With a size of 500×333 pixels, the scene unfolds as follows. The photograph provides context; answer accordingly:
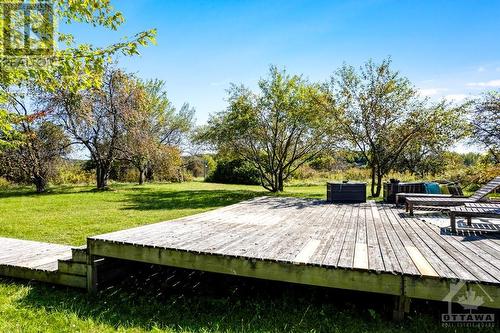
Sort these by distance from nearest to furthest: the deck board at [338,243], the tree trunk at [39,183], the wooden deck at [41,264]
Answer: the deck board at [338,243], the wooden deck at [41,264], the tree trunk at [39,183]

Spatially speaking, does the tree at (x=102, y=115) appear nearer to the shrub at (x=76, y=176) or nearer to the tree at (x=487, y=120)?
the shrub at (x=76, y=176)

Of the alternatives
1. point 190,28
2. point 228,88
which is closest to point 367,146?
point 228,88

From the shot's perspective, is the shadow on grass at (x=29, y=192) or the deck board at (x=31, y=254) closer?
the deck board at (x=31, y=254)

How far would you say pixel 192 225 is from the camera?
5.37 meters

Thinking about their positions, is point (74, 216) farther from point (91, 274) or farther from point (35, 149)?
point (35, 149)

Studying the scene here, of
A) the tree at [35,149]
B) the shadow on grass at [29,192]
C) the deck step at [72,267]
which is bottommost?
the deck step at [72,267]

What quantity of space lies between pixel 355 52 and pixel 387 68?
1586mm

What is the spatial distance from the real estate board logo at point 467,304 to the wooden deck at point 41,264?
4.02 metres

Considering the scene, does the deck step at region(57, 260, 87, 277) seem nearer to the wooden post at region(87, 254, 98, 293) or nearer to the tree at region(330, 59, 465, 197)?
the wooden post at region(87, 254, 98, 293)

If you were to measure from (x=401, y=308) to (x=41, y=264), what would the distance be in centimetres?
454

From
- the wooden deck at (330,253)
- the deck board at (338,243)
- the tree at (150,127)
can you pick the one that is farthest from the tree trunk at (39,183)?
the wooden deck at (330,253)

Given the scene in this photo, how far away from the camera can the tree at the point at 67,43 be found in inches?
181

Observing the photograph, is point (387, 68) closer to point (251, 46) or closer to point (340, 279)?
point (251, 46)

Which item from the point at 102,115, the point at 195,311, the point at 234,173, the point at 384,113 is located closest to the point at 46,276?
the point at 195,311
